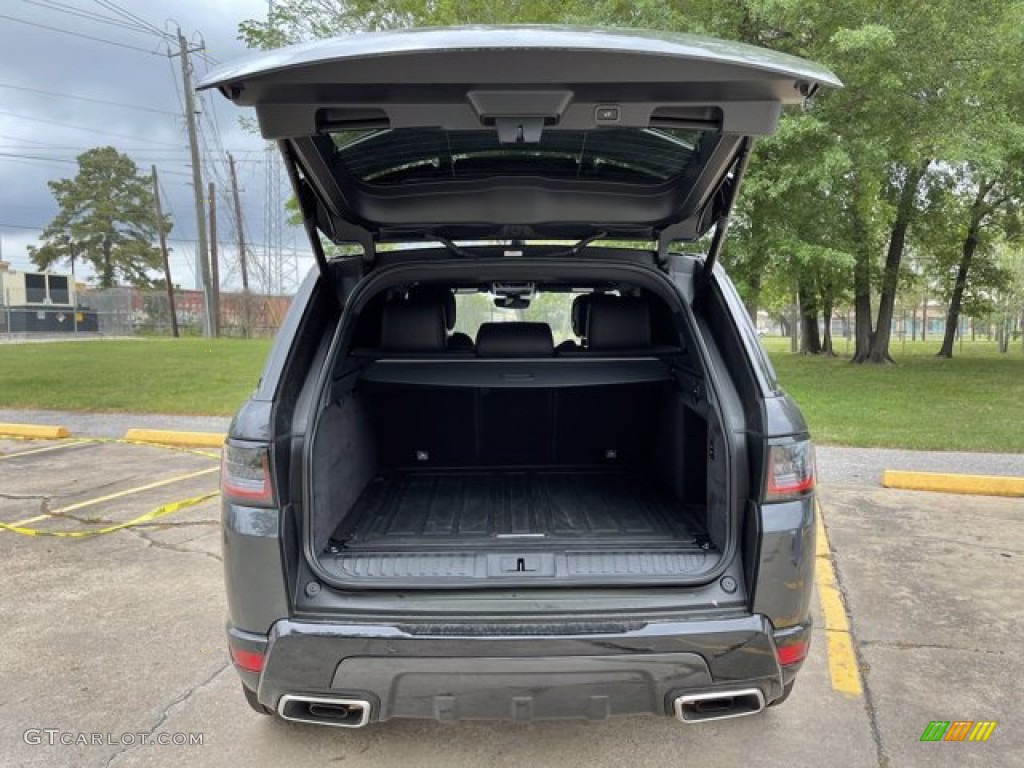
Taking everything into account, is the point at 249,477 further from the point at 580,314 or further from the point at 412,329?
the point at 580,314

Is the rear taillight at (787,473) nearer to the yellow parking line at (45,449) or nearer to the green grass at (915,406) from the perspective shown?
the green grass at (915,406)

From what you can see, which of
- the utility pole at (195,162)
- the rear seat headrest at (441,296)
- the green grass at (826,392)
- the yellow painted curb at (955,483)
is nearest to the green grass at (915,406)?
the green grass at (826,392)

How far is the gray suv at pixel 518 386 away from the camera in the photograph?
193 cm

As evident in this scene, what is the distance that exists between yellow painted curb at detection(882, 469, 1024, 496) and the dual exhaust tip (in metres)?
4.82

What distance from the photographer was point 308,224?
2.73 meters

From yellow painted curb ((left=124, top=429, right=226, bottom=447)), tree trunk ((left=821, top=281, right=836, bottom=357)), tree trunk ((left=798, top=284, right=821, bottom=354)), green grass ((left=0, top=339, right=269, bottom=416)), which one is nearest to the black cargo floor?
yellow painted curb ((left=124, top=429, right=226, bottom=447))

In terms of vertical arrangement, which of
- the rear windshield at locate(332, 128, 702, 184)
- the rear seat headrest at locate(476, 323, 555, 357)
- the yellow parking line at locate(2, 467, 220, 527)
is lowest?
the yellow parking line at locate(2, 467, 220, 527)

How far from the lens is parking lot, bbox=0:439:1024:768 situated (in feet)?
8.21

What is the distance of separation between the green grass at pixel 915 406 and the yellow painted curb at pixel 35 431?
29.8 feet

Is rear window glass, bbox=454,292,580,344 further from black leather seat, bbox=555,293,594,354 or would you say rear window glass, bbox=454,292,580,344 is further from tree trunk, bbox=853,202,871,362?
tree trunk, bbox=853,202,871,362

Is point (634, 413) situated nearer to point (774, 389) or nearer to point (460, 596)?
point (774, 389)

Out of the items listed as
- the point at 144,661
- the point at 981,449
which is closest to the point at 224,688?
the point at 144,661

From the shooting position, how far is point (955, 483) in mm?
6039

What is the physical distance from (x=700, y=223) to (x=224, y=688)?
2729mm
